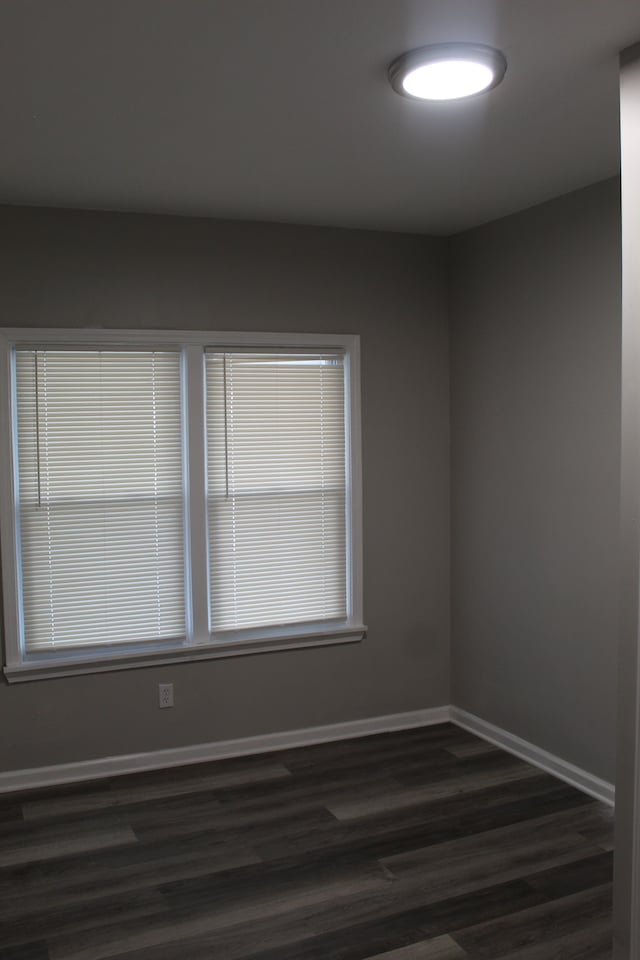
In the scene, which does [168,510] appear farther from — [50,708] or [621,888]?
[621,888]

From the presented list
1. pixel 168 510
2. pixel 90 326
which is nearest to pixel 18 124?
pixel 90 326

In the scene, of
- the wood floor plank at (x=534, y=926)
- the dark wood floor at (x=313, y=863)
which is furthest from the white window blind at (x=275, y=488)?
the wood floor plank at (x=534, y=926)

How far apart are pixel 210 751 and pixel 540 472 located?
2038 mm

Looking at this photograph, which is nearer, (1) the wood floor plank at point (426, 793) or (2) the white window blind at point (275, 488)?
(1) the wood floor plank at point (426, 793)

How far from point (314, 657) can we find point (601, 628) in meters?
1.44

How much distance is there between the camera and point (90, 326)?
3.85 m

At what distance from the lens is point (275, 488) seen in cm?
426

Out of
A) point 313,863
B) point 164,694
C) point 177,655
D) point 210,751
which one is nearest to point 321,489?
point 177,655

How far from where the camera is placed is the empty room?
251 cm

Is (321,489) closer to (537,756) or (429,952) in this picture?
(537,756)

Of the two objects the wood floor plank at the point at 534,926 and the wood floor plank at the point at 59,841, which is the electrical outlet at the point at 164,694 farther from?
the wood floor plank at the point at 534,926

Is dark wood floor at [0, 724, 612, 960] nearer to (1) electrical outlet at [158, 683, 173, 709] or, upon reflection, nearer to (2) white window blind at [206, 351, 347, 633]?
(1) electrical outlet at [158, 683, 173, 709]

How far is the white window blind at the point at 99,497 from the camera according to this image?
383 centimetres

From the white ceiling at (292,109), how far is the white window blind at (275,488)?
2.62 feet
